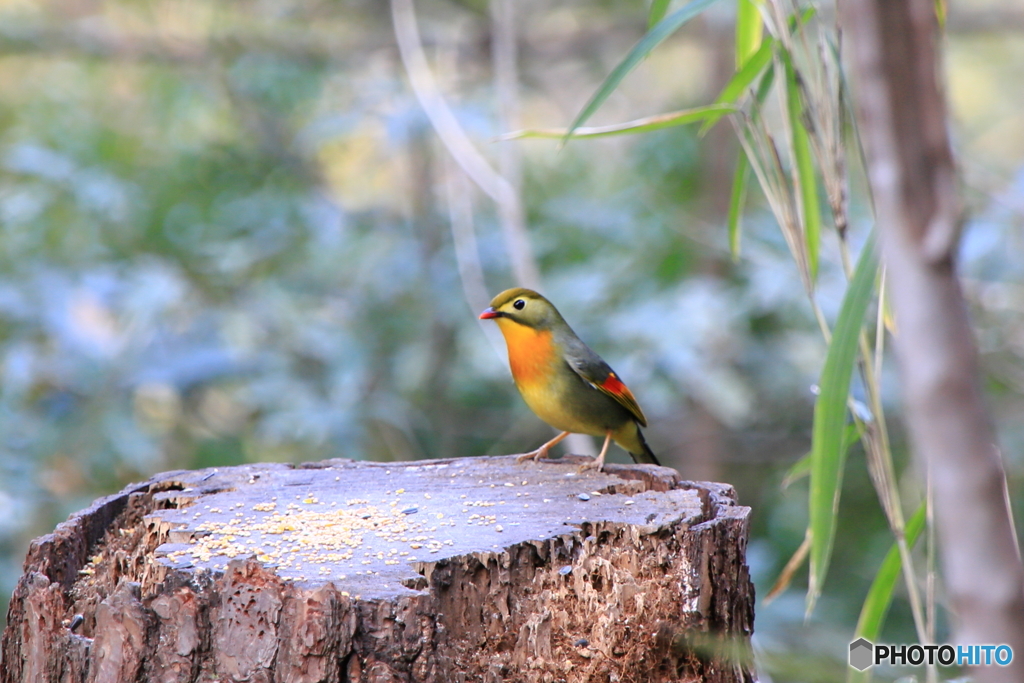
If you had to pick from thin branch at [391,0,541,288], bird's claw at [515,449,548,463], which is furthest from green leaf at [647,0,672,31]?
thin branch at [391,0,541,288]

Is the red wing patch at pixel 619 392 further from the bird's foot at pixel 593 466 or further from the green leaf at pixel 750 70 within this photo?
the green leaf at pixel 750 70

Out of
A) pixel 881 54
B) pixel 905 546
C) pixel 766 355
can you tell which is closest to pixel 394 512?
pixel 905 546

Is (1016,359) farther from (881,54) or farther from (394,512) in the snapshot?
(881,54)

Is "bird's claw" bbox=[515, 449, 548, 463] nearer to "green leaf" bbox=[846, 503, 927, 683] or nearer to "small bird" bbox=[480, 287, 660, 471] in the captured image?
"small bird" bbox=[480, 287, 660, 471]

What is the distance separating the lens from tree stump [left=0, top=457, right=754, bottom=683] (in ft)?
6.73

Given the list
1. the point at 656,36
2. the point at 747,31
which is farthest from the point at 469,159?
the point at 656,36

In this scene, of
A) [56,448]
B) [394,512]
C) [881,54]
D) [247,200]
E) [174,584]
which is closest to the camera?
[881,54]

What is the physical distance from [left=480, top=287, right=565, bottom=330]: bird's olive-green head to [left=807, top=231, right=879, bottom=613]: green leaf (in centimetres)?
216

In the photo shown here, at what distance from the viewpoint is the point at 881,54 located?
56 centimetres

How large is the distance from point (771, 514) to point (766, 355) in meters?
1.65

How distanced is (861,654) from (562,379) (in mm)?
2168

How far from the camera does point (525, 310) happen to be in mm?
3998

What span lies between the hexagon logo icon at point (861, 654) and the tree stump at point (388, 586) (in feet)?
0.99

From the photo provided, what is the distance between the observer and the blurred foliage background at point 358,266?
5113 millimetres
